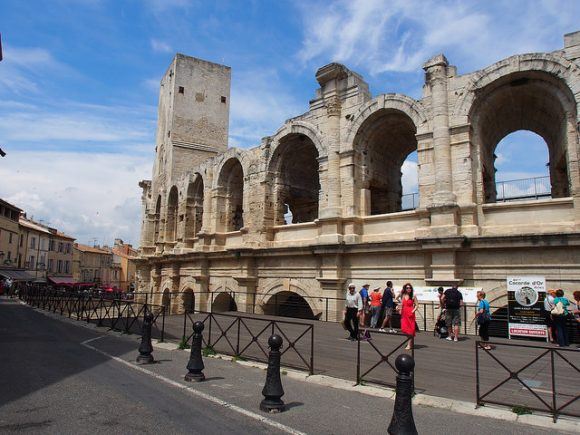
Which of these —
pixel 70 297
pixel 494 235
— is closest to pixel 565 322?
pixel 494 235

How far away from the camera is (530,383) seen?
6.49 m

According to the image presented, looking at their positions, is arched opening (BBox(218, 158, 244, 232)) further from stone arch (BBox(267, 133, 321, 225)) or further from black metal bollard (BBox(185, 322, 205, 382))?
black metal bollard (BBox(185, 322, 205, 382))

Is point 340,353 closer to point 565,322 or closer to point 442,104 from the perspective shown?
point 565,322

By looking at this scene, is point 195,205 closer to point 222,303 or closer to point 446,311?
point 222,303

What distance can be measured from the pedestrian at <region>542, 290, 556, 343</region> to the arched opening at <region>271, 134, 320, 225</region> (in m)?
10.2

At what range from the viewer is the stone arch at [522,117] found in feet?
38.2

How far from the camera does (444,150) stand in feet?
41.4

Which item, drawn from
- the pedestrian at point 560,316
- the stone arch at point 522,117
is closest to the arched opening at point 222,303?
the stone arch at point 522,117

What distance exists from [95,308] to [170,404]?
37.5 ft

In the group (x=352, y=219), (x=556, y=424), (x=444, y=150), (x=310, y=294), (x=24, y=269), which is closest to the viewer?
(x=556, y=424)

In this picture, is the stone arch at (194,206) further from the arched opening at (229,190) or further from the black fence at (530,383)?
the black fence at (530,383)

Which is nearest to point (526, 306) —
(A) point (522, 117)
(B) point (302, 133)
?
(A) point (522, 117)

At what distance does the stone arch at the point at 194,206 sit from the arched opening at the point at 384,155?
10827 millimetres

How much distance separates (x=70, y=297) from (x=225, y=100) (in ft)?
54.5
